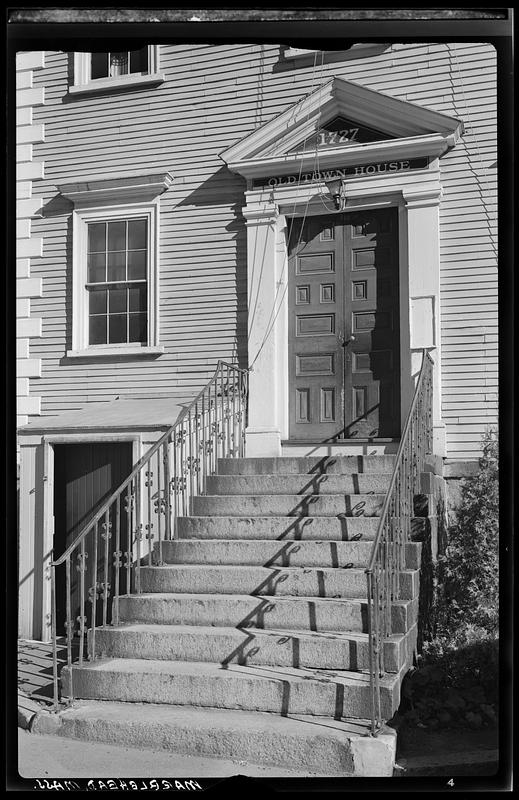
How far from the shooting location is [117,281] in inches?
402

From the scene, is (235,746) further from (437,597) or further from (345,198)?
(345,198)

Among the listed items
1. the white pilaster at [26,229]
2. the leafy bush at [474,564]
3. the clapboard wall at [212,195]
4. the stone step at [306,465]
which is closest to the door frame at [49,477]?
the clapboard wall at [212,195]

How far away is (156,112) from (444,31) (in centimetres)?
534

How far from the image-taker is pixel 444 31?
5.32 meters

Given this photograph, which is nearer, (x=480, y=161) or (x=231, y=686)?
(x=231, y=686)

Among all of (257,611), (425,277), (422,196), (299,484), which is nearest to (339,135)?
(422,196)

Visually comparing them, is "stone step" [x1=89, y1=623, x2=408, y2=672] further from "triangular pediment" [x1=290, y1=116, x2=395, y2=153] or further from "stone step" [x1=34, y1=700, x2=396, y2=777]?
"triangular pediment" [x1=290, y1=116, x2=395, y2=153]

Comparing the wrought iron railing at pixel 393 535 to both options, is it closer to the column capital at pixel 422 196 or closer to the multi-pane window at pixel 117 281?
the column capital at pixel 422 196

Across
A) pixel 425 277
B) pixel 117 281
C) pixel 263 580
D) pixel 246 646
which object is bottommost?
pixel 246 646

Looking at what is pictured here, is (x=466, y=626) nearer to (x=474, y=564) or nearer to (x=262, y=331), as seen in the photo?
(x=474, y=564)

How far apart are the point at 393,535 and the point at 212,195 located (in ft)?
15.3

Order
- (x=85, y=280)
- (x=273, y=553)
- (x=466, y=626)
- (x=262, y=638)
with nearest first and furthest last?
1. (x=262, y=638)
2. (x=466, y=626)
3. (x=273, y=553)
4. (x=85, y=280)

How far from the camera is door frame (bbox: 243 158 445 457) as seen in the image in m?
8.80

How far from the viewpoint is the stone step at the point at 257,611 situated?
6570 millimetres
